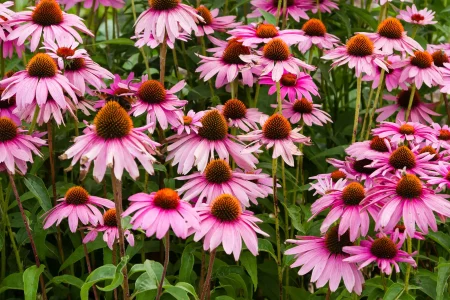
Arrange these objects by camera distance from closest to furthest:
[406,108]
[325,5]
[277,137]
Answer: [277,137] < [406,108] < [325,5]

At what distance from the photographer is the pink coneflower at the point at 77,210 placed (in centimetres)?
182

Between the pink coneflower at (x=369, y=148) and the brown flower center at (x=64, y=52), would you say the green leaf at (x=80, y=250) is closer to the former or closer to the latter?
the brown flower center at (x=64, y=52)

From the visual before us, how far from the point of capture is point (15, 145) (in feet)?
5.98

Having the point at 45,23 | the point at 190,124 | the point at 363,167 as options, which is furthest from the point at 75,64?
the point at 363,167

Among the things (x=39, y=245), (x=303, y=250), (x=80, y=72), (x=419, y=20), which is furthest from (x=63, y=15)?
(x=419, y=20)

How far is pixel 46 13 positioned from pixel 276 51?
63 cm

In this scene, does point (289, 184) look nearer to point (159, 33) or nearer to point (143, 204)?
point (159, 33)

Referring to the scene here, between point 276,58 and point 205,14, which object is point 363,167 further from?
point 205,14

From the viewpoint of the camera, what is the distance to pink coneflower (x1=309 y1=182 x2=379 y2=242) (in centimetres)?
161

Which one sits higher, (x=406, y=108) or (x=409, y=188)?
(x=409, y=188)

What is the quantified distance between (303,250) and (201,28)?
1032 millimetres

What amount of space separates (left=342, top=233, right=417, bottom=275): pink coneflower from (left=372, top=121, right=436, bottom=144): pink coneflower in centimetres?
41

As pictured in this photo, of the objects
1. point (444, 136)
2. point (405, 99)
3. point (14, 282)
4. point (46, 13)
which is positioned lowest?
point (14, 282)

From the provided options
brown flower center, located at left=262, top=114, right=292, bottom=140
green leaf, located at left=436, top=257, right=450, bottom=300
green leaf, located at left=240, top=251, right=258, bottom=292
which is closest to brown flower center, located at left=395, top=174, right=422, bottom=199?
green leaf, located at left=436, top=257, right=450, bottom=300
